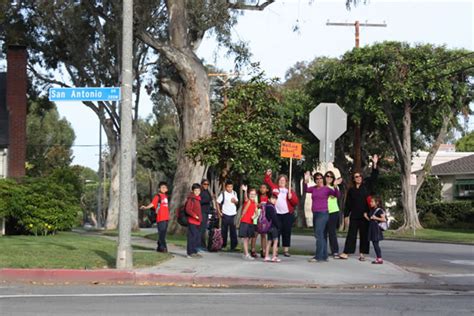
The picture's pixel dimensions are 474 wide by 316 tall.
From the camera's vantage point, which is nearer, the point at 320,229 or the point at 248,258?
the point at 320,229

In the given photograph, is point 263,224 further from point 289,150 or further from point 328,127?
point 328,127

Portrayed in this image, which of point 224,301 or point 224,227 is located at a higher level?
point 224,227

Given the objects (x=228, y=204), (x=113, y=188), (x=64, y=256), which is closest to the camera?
(x=64, y=256)

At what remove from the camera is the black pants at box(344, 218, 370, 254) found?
15531 mm

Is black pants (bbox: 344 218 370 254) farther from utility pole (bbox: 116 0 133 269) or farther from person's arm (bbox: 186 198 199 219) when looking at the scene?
utility pole (bbox: 116 0 133 269)

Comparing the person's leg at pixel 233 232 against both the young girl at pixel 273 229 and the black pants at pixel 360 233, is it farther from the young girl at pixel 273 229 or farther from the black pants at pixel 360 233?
the black pants at pixel 360 233

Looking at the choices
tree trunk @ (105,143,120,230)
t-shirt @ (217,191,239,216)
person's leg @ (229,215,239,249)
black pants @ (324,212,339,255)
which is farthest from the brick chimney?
black pants @ (324,212,339,255)

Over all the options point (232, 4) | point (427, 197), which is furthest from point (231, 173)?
point (427, 197)

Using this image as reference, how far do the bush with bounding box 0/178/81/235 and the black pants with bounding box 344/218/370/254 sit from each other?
35.5 ft

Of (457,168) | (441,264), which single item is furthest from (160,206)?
(457,168)

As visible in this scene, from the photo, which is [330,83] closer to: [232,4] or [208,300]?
[232,4]

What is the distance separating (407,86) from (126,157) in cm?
2423

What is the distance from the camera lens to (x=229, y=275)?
13227 millimetres

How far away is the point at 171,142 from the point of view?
199 ft
